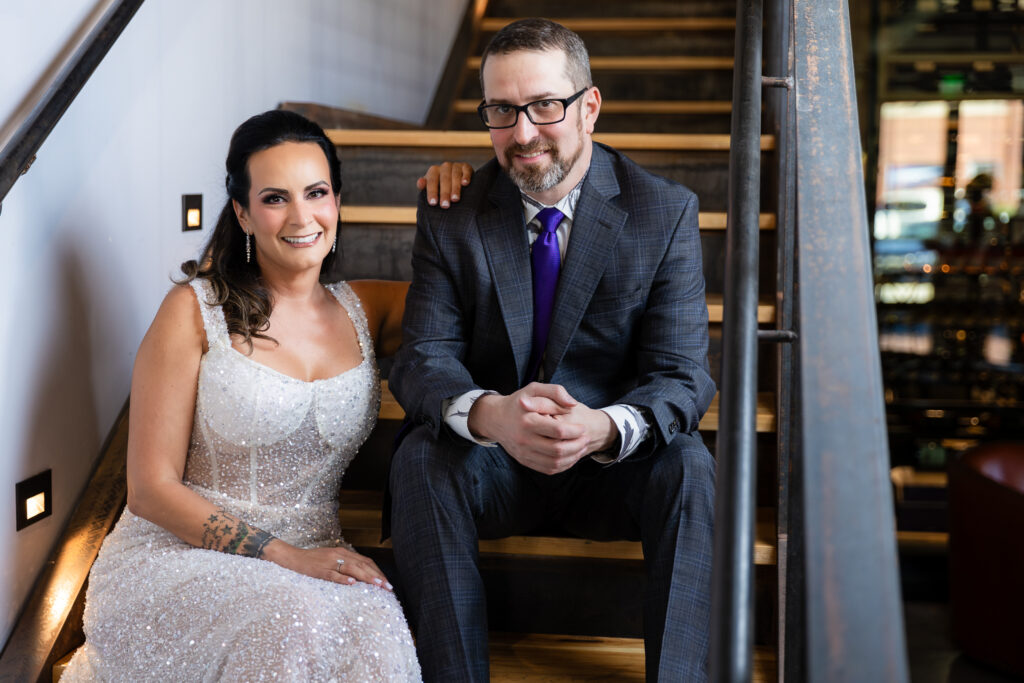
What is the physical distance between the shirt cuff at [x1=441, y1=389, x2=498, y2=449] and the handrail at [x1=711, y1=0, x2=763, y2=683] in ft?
1.95

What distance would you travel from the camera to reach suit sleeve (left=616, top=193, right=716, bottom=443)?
1.60 metres

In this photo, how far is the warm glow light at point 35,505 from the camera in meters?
1.69

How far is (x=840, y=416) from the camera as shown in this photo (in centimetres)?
90

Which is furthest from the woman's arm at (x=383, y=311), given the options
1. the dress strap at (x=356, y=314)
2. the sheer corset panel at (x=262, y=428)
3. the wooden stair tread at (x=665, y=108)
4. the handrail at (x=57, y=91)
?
the wooden stair tread at (x=665, y=108)

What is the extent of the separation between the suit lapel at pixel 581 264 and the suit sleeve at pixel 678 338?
11cm

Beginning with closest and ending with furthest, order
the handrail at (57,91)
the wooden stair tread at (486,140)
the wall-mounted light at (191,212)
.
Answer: the handrail at (57,91), the wall-mounted light at (191,212), the wooden stair tread at (486,140)

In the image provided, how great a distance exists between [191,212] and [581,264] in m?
1.06

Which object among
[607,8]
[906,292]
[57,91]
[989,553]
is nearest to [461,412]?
[57,91]

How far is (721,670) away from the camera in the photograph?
2.74 feet

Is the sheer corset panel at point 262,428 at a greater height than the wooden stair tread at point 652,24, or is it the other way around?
the wooden stair tread at point 652,24

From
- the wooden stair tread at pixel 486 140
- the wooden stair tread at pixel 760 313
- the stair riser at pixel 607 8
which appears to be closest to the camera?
the wooden stair tread at pixel 760 313

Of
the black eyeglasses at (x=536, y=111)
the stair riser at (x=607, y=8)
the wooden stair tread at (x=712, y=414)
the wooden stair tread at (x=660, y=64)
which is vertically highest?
A: the stair riser at (x=607, y=8)

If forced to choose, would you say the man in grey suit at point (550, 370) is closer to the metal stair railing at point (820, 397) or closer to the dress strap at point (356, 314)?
the dress strap at point (356, 314)

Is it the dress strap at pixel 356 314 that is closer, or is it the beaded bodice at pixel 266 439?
the beaded bodice at pixel 266 439
